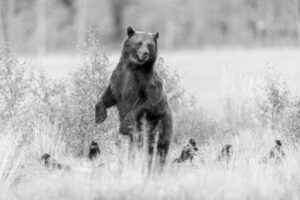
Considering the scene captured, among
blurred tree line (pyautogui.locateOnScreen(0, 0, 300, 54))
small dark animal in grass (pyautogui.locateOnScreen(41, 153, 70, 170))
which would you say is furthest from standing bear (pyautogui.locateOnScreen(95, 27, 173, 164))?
blurred tree line (pyautogui.locateOnScreen(0, 0, 300, 54))

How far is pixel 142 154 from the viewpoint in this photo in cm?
708

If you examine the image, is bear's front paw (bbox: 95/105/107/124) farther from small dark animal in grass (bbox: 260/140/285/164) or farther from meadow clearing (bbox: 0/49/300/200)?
small dark animal in grass (bbox: 260/140/285/164)

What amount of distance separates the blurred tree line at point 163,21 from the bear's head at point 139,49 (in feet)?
121

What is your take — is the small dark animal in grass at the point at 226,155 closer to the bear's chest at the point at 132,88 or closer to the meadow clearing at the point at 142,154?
the meadow clearing at the point at 142,154

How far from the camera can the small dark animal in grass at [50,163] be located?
8365 mm

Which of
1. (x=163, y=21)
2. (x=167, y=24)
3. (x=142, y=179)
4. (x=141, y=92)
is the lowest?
(x=142, y=179)

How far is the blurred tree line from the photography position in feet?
164

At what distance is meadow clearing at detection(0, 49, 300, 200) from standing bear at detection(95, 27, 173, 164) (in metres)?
0.35

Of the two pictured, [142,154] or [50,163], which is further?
[50,163]

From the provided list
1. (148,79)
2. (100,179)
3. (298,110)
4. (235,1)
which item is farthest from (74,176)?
(235,1)

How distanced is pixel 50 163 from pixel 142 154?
1904mm

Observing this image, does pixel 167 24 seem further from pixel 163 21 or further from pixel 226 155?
pixel 226 155

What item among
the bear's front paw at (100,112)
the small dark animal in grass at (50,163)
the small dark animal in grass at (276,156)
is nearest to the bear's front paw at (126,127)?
the bear's front paw at (100,112)

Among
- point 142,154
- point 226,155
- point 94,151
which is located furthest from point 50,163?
point 226,155
